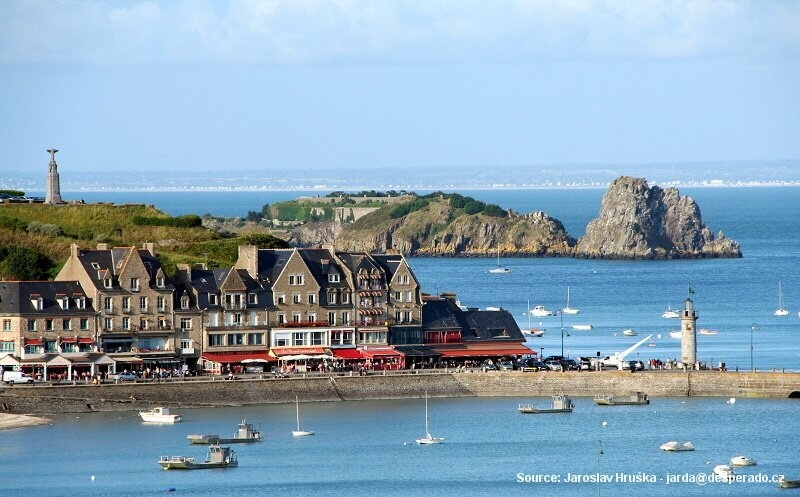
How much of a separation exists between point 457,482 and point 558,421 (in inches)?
657

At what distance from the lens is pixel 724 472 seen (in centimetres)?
8106

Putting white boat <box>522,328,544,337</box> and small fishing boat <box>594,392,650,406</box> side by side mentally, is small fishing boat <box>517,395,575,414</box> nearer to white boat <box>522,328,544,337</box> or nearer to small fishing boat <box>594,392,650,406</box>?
small fishing boat <box>594,392,650,406</box>

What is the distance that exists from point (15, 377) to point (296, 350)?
1629cm

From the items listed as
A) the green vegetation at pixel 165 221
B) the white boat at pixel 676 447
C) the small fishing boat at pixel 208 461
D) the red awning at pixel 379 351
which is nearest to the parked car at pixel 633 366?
the red awning at pixel 379 351

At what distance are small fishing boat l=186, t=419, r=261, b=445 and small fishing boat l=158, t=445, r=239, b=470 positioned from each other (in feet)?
11.3

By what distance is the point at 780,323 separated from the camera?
151250 millimetres

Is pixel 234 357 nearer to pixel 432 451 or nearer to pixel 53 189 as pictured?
pixel 432 451

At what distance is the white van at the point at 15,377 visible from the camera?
323 ft

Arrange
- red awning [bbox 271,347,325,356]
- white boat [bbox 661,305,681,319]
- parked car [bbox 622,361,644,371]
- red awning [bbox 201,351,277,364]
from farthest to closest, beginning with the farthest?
white boat [bbox 661,305,681,319], red awning [bbox 271,347,325,356], parked car [bbox 622,361,644,371], red awning [bbox 201,351,277,364]

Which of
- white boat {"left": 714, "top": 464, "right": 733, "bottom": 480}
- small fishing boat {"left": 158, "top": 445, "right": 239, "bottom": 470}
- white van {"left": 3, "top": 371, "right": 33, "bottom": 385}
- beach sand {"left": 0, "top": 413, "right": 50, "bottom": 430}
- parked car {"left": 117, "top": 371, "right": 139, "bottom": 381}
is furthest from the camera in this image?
parked car {"left": 117, "top": 371, "right": 139, "bottom": 381}

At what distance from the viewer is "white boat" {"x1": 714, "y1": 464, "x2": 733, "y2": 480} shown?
80.7 meters

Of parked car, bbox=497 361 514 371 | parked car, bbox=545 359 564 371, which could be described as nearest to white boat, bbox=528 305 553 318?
Answer: parked car, bbox=545 359 564 371

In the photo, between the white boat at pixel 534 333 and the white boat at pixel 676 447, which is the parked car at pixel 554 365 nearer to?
the white boat at pixel 676 447

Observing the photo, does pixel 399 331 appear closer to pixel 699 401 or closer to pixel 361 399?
pixel 361 399
